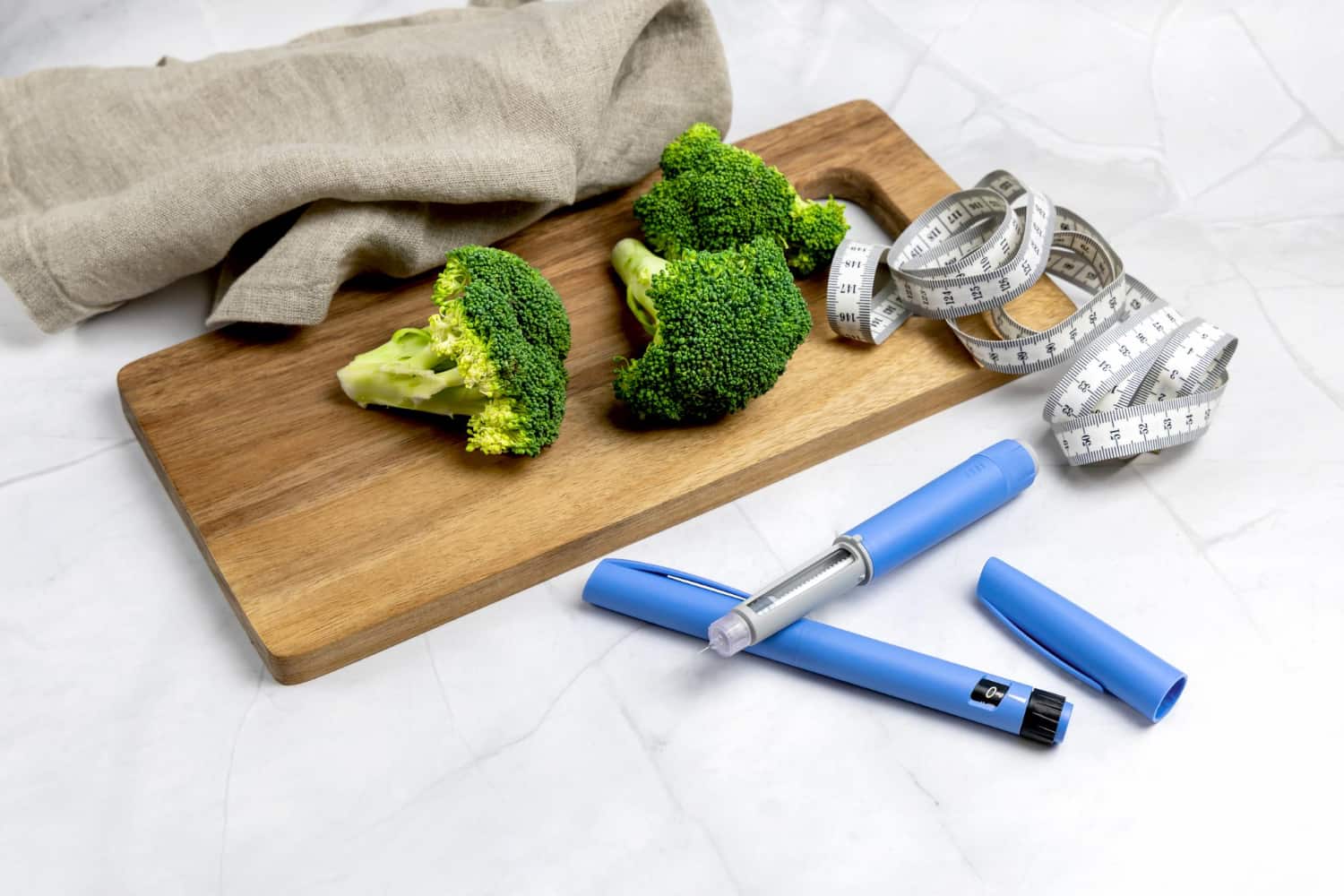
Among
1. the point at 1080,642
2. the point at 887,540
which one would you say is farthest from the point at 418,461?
the point at 1080,642

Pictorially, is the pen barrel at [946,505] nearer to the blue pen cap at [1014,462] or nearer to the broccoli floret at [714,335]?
the blue pen cap at [1014,462]

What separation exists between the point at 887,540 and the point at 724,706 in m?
0.34

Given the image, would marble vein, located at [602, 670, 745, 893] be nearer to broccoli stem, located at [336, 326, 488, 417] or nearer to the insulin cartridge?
the insulin cartridge

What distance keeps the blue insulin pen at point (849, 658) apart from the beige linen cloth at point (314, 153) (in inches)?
30.8

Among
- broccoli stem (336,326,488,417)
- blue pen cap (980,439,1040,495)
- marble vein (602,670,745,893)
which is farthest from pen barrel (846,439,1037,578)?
broccoli stem (336,326,488,417)

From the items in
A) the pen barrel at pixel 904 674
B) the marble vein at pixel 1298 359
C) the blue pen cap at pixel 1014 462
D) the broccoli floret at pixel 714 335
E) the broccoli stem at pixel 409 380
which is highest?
the broccoli floret at pixel 714 335

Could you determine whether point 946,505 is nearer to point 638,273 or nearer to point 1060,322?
point 1060,322

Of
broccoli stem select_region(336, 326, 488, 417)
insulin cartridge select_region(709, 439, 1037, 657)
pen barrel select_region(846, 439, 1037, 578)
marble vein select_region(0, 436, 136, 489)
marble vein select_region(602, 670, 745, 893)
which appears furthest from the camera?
marble vein select_region(0, 436, 136, 489)

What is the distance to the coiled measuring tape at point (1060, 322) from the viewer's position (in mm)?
2188

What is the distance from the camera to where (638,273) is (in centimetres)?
235

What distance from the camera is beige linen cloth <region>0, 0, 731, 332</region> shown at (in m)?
2.35

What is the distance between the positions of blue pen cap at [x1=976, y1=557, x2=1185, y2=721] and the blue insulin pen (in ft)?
0.25

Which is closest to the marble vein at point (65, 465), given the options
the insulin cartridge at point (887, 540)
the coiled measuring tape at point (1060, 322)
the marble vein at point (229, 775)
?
the marble vein at point (229, 775)

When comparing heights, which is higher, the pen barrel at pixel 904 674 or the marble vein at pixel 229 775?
the pen barrel at pixel 904 674
